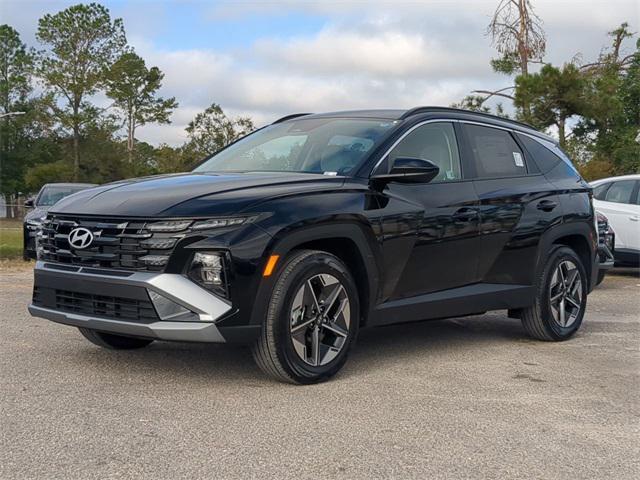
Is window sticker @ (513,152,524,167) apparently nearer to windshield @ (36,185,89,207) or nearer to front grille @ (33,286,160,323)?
front grille @ (33,286,160,323)

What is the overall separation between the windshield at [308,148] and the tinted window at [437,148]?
0.20 metres

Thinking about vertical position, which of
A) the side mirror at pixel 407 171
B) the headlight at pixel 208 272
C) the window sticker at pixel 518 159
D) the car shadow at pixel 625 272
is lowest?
the car shadow at pixel 625 272

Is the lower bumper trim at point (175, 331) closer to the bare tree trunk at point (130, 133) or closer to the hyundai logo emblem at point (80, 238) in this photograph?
the hyundai logo emblem at point (80, 238)

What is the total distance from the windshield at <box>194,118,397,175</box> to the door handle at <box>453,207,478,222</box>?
0.79 metres

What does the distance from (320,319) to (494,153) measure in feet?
8.17

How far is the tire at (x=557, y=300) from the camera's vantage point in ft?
21.4

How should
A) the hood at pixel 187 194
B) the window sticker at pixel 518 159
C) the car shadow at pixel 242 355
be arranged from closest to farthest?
the hood at pixel 187 194
the car shadow at pixel 242 355
the window sticker at pixel 518 159

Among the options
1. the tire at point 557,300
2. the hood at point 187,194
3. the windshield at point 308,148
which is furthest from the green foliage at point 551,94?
the hood at point 187,194

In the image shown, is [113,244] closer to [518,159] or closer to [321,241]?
[321,241]

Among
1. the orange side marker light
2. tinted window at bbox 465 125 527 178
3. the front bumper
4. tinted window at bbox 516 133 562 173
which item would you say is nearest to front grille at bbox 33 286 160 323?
the front bumper

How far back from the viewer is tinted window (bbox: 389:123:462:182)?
18.6 feet

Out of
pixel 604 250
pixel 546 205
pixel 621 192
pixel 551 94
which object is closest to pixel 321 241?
pixel 546 205

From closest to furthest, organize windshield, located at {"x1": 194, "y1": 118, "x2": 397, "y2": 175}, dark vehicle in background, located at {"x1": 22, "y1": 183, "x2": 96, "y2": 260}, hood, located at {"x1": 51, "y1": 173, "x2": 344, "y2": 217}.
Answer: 1. hood, located at {"x1": 51, "y1": 173, "x2": 344, "y2": 217}
2. windshield, located at {"x1": 194, "y1": 118, "x2": 397, "y2": 175}
3. dark vehicle in background, located at {"x1": 22, "y1": 183, "x2": 96, "y2": 260}

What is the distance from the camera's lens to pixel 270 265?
4.50 m
